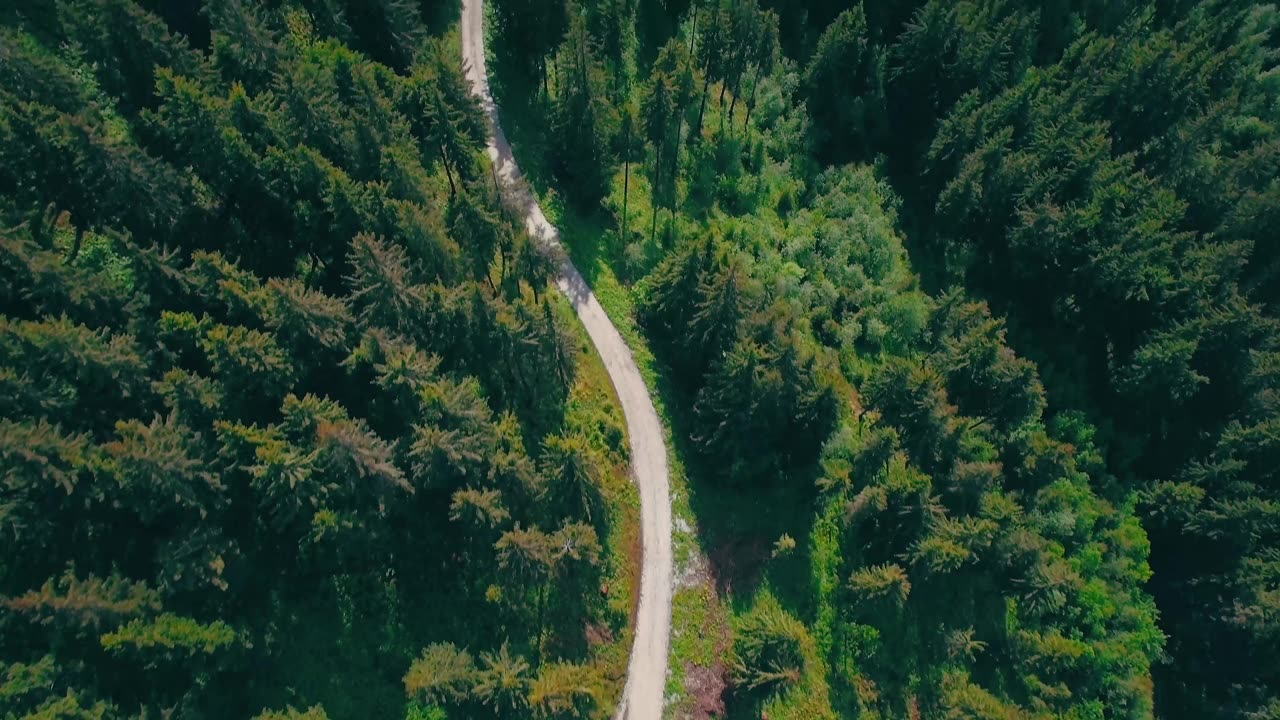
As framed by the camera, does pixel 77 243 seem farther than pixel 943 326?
No

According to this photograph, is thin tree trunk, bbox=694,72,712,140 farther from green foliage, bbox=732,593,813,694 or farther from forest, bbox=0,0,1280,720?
green foliage, bbox=732,593,813,694

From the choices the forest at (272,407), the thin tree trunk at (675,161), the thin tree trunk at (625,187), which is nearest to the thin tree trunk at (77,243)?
the forest at (272,407)

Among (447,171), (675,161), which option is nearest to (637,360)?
(447,171)

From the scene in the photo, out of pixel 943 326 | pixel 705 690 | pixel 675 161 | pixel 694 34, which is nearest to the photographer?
pixel 705 690

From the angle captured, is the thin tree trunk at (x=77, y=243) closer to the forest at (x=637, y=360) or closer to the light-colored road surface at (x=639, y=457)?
the forest at (x=637, y=360)

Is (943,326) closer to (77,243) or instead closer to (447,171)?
(447,171)
